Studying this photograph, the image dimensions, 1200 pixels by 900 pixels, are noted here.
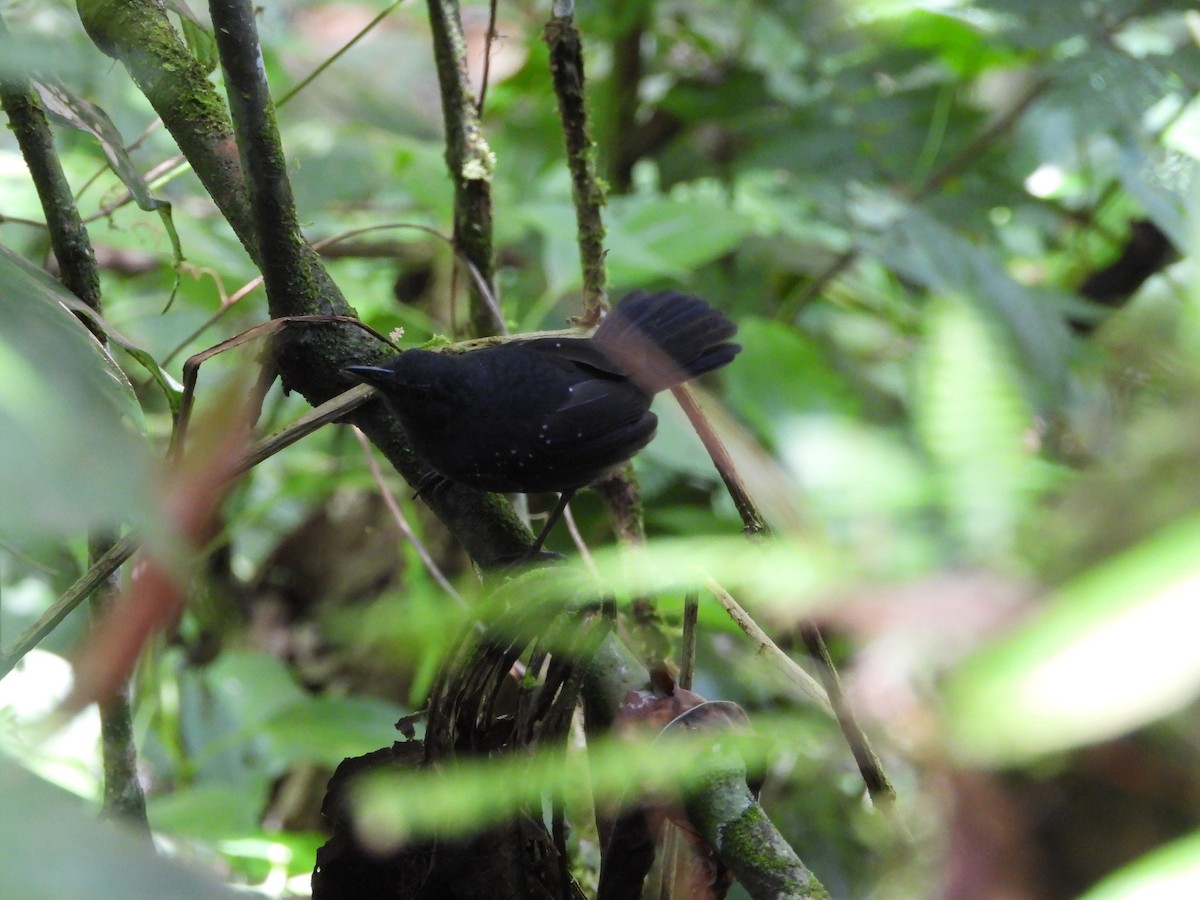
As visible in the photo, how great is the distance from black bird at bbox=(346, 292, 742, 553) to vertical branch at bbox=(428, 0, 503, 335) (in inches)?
5.2

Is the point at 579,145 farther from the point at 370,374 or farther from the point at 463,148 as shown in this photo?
the point at 370,374

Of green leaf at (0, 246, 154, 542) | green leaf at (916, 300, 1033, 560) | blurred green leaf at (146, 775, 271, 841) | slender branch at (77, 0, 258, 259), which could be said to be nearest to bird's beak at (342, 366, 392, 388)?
slender branch at (77, 0, 258, 259)

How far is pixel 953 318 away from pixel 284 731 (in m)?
2.09

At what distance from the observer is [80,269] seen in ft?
4.68

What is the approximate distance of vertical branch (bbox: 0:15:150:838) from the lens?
1.38 meters

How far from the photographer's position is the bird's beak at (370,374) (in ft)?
4.67

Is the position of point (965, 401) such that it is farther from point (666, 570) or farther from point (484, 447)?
point (484, 447)

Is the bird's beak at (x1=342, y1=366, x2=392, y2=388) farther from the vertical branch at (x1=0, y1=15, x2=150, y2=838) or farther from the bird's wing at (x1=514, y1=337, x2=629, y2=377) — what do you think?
the bird's wing at (x1=514, y1=337, x2=629, y2=377)

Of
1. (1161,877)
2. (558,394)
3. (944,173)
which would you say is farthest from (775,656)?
(944,173)

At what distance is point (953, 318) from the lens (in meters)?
0.62

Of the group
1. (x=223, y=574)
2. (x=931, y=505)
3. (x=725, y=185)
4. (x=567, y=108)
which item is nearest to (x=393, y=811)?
(x=931, y=505)

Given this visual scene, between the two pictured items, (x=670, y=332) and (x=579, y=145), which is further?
(x=670, y=332)

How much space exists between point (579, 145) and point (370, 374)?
2.19 feet

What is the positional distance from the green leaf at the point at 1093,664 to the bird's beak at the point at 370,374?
44.5 inches
